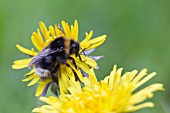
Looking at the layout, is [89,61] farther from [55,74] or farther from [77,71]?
[55,74]

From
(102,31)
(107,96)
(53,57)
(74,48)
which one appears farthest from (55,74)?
(102,31)

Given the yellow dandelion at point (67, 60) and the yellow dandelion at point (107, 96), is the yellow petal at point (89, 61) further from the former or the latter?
the yellow dandelion at point (107, 96)

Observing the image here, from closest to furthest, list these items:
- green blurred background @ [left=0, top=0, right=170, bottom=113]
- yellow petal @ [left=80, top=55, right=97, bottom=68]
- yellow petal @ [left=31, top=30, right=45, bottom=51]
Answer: yellow petal @ [left=80, top=55, right=97, bottom=68] → yellow petal @ [left=31, top=30, right=45, bottom=51] → green blurred background @ [left=0, top=0, right=170, bottom=113]

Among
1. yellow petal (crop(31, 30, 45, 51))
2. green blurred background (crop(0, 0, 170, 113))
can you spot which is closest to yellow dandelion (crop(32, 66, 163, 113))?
yellow petal (crop(31, 30, 45, 51))

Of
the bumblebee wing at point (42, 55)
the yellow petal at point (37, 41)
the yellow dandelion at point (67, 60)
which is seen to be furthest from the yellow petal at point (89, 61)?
the yellow petal at point (37, 41)

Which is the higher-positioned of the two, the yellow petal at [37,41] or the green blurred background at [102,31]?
the green blurred background at [102,31]

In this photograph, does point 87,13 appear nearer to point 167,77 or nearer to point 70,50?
point 167,77

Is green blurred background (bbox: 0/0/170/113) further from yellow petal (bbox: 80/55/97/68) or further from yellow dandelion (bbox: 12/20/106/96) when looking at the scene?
yellow petal (bbox: 80/55/97/68)
